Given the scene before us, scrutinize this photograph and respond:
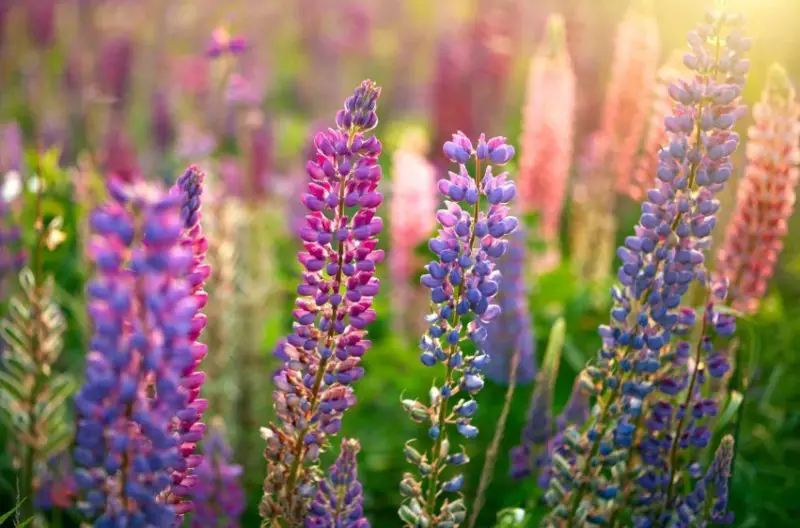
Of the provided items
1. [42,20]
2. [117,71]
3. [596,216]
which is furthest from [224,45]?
[42,20]

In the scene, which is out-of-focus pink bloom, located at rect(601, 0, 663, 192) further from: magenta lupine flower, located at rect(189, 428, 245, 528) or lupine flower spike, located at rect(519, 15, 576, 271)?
magenta lupine flower, located at rect(189, 428, 245, 528)

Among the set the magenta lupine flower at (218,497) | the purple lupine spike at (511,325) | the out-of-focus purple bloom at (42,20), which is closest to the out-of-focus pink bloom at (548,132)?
the purple lupine spike at (511,325)

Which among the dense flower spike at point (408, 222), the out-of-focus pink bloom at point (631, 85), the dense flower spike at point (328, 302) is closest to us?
the dense flower spike at point (328, 302)

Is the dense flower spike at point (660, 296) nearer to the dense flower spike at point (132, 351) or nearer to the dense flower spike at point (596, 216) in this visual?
the dense flower spike at point (132, 351)

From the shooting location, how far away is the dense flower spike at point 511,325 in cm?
317

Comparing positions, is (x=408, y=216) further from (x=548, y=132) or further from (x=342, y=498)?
(x=342, y=498)

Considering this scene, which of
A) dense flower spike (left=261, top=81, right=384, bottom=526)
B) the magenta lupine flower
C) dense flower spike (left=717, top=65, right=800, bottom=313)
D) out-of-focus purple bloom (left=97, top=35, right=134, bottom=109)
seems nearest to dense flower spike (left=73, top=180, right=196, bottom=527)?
dense flower spike (left=261, top=81, right=384, bottom=526)

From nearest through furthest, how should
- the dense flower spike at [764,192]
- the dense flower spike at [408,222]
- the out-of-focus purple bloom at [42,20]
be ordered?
the dense flower spike at [764,192]
the dense flower spike at [408,222]
the out-of-focus purple bloom at [42,20]

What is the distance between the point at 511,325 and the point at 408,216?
130cm

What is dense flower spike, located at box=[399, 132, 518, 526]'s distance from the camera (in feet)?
5.46

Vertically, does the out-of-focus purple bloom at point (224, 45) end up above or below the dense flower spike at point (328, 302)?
above

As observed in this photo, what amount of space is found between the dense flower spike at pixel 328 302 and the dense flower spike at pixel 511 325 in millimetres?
1474

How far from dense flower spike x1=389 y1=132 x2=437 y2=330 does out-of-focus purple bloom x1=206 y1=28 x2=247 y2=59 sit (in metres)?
1.38

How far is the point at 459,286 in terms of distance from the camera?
1.69 metres
